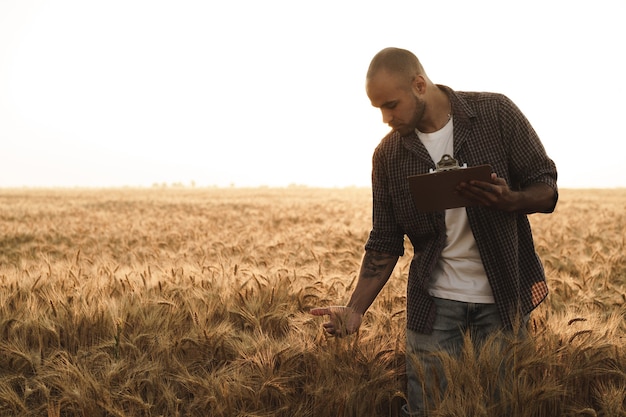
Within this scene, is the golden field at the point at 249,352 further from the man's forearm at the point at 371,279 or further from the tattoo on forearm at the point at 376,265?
the tattoo on forearm at the point at 376,265

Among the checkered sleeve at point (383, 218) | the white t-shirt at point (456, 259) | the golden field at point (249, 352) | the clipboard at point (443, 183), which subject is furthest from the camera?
the checkered sleeve at point (383, 218)

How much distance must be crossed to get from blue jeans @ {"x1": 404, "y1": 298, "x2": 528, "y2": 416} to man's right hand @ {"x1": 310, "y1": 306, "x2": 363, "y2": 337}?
0.28 meters

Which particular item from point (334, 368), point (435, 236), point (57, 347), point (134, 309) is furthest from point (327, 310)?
point (57, 347)

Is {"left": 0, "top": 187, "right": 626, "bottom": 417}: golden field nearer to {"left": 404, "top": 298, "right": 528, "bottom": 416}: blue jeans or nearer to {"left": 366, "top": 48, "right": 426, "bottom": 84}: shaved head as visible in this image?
{"left": 404, "top": 298, "right": 528, "bottom": 416}: blue jeans

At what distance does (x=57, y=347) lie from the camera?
9.73 feet

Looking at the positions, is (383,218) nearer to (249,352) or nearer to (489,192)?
(489,192)

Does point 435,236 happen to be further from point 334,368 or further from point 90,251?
point 90,251

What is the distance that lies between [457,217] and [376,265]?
499 mm

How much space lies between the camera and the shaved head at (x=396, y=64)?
2.28 m

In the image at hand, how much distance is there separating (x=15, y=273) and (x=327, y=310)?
3.09 metres

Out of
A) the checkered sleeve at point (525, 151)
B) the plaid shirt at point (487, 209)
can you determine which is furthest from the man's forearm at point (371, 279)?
the checkered sleeve at point (525, 151)

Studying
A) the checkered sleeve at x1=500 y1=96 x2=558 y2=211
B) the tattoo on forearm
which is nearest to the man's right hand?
the tattoo on forearm

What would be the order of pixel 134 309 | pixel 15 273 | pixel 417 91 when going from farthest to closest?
pixel 15 273 → pixel 134 309 → pixel 417 91

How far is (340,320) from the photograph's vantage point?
2586mm
